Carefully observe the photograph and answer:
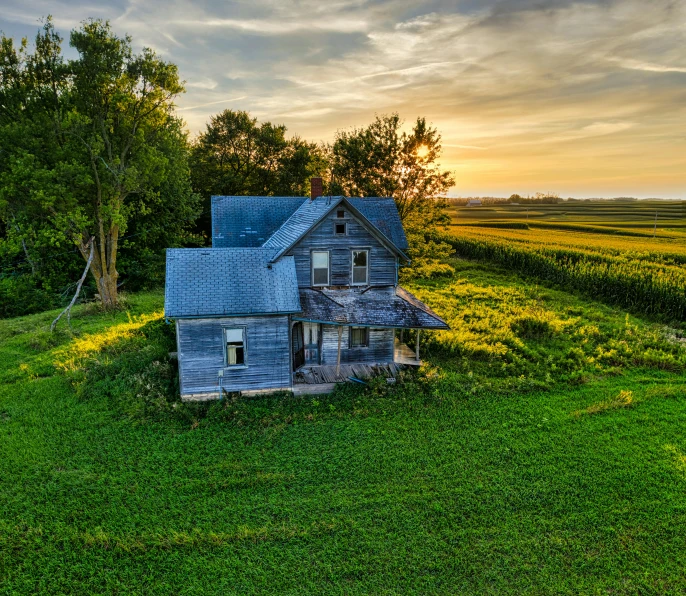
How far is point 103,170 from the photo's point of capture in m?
25.0

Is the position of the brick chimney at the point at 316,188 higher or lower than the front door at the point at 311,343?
Answer: higher

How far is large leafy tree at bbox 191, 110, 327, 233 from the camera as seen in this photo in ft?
A: 146

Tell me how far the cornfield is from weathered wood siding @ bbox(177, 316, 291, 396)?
2562 centimetres

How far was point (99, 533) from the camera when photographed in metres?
9.69

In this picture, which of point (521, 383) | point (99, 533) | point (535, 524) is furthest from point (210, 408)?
point (521, 383)

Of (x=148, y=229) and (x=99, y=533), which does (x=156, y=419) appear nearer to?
(x=99, y=533)

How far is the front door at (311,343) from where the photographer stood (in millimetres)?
18641

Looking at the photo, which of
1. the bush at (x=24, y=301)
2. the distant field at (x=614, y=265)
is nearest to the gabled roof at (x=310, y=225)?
the distant field at (x=614, y=265)

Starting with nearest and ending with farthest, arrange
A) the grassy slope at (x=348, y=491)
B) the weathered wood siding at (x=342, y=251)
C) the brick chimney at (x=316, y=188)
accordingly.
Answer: the grassy slope at (x=348, y=491) → the weathered wood siding at (x=342, y=251) → the brick chimney at (x=316, y=188)

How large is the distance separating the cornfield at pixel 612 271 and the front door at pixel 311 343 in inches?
924

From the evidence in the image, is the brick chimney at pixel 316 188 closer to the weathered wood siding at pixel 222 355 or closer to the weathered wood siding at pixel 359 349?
the weathered wood siding at pixel 359 349

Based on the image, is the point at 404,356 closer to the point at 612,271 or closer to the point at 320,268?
the point at 320,268

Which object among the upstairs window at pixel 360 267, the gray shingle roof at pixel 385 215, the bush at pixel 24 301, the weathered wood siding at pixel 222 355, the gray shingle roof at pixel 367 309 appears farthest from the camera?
the bush at pixel 24 301

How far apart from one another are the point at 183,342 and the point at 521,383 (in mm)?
13694
